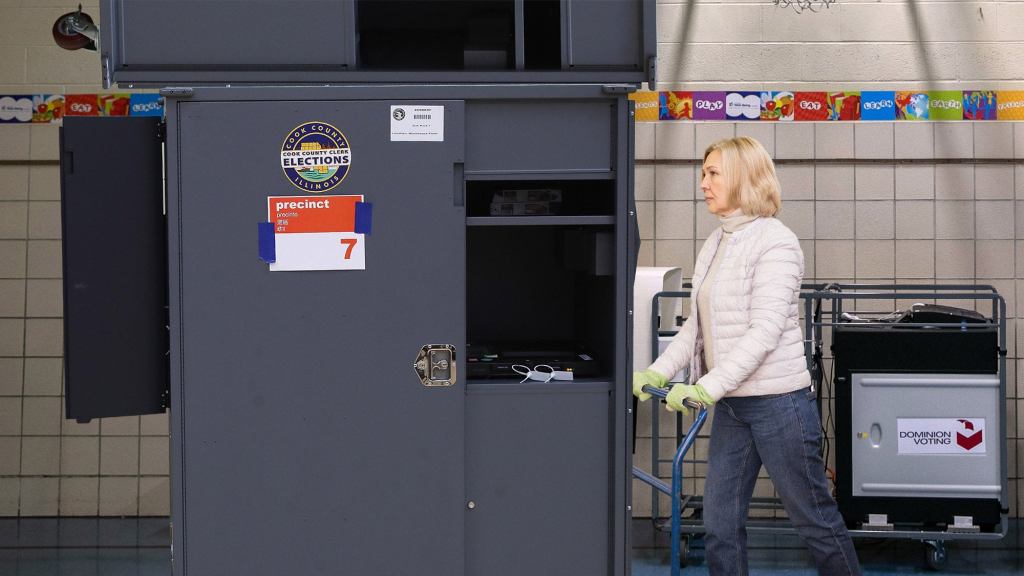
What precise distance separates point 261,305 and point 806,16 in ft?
9.97

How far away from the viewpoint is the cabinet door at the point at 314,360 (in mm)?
2717

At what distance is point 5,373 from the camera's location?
4664 millimetres

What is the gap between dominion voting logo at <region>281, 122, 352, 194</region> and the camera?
2717 millimetres

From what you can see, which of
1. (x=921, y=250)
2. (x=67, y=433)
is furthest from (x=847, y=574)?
(x=67, y=433)

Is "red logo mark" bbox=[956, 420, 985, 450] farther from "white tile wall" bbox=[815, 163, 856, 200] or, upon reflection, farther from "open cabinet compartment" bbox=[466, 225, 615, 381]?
"open cabinet compartment" bbox=[466, 225, 615, 381]

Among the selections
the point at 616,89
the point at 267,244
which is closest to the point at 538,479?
the point at 267,244

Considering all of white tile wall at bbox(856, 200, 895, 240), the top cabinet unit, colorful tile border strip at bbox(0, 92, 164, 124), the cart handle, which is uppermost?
colorful tile border strip at bbox(0, 92, 164, 124)

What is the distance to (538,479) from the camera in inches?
111

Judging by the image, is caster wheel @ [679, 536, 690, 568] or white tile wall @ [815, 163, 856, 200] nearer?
caster wheel @ [679, 536, 690, 568]

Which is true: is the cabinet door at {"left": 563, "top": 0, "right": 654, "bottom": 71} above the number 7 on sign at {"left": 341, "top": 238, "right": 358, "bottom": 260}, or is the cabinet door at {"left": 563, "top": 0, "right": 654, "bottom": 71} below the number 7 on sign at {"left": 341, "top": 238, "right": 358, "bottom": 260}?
above

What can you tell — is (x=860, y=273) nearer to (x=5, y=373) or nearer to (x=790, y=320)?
(x=790, y=320)

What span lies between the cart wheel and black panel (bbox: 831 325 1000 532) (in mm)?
175

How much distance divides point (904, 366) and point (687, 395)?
1494 millimetres

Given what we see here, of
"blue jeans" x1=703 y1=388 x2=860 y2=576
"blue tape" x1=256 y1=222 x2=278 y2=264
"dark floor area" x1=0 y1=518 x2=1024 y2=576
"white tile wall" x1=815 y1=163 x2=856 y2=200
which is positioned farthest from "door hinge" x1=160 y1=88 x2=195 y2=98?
"white tile wall" x1=815 y1=163 x2=856 y2=200
